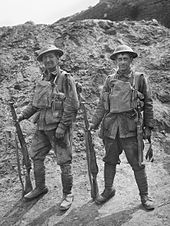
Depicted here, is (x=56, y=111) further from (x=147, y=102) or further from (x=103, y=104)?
(x=147, y=102)

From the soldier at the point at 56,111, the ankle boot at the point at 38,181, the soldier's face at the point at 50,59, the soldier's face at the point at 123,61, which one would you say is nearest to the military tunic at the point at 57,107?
the soldier at the point at 56,111

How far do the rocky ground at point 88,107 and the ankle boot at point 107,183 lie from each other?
0.10 metres

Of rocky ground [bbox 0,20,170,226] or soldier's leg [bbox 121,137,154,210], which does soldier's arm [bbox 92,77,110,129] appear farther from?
rocky ground [bbox 0,20,170,226]

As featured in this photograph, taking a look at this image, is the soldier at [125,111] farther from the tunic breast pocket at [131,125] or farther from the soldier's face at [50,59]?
the soldier's face at [50,59]

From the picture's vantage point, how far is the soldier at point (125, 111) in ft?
15.0

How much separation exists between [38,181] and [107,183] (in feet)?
4.35

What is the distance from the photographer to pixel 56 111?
501 centimetres

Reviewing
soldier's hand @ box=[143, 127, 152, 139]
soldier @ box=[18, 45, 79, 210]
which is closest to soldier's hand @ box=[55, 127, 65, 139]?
soldier @ box=[18, 45, 79, 210]

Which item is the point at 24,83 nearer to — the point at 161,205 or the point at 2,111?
the point at 2,111

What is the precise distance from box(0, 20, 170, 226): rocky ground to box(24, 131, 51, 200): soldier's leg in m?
0.18

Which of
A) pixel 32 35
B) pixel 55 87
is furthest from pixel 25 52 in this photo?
pixel 55 87

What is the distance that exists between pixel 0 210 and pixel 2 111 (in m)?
3.49

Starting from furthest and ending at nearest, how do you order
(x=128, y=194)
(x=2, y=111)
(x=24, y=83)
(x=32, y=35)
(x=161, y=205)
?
1. (x=32, y=35)
2. (x=24, y=83)
3. (x=2, y=111)
4. (x=128, y=194)
5. (x=161, y=205)

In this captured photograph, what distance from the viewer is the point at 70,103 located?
4980 millimetres
